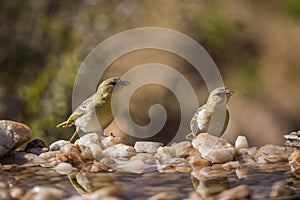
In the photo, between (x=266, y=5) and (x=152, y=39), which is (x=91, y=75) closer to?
(x=152, y=39)

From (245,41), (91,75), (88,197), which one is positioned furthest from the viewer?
(245,41)

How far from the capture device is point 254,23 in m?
4.27

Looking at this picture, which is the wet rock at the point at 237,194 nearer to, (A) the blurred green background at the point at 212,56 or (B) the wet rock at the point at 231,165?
(B) the wet rock at the point at 231,165

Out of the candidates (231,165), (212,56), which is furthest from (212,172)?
(212,56)

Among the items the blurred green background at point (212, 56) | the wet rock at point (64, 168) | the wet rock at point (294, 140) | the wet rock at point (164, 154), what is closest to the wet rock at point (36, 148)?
the wet rock at point (64, 168)

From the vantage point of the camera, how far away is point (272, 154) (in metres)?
1.77

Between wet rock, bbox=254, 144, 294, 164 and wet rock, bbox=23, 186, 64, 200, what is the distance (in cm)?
61

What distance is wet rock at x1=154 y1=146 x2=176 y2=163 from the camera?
5.66 ft

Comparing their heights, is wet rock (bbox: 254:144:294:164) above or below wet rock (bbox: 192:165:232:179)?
above

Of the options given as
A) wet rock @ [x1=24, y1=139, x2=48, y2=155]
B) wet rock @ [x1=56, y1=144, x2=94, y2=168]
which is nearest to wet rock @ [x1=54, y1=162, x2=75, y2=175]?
wet rock @ [x1=56, y1=144, x2=94, y2=168]

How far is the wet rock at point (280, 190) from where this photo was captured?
1345mm

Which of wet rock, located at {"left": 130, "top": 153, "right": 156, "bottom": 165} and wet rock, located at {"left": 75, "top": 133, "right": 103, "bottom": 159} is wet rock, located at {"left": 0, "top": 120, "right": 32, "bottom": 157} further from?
wet rock, located at {"left": 130, "top": 153, "right": 156, "bottom": 165}

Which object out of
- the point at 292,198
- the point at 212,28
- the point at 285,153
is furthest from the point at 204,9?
the point at 292,198

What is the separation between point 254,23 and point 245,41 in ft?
0.45
